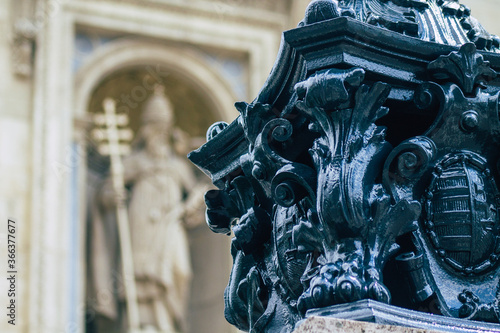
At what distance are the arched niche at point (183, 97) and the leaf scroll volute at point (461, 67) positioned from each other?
5998 mm

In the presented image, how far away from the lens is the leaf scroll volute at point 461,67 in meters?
1.65

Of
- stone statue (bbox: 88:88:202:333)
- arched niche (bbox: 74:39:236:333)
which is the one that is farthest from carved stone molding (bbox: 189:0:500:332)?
arched niche (bbox: 74:39:236:333)

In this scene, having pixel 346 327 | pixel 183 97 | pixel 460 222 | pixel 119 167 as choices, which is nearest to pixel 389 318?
pixel 346 327

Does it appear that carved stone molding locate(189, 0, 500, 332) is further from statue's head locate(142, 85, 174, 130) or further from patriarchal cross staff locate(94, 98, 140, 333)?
statue's head locate(142, 85, 174, 130)

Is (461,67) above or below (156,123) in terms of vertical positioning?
below

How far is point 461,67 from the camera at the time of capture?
1.65 metres

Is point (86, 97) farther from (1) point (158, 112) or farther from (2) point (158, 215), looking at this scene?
(2) point (158, 215)

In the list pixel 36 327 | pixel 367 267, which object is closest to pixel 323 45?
pixel 367 267

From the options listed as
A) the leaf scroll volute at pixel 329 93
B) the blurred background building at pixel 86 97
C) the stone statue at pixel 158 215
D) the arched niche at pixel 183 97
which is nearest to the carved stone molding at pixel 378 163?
the leaf scroll volute at pixel 329 93

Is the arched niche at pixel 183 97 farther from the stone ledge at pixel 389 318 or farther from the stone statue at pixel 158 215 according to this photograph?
the stone ledge at pixel 389 318

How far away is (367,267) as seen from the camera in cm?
152

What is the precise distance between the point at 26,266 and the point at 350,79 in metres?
5.54

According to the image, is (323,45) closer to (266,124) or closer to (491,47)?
(266,124)

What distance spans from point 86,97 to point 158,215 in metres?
0.86
